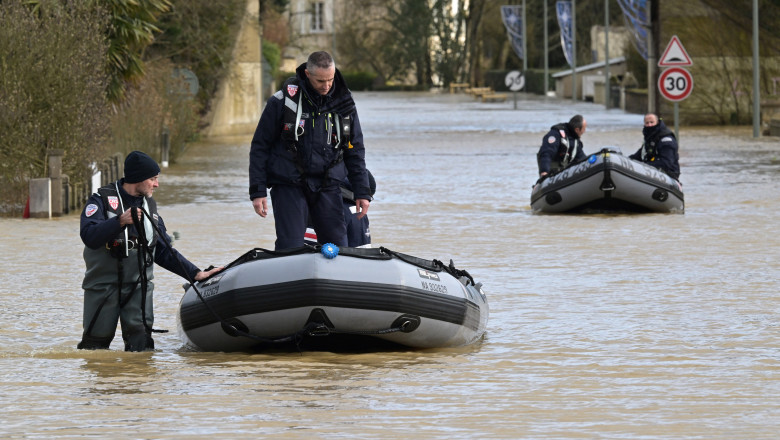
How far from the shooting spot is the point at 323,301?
9.36 metres

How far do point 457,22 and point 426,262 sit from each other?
103 metres

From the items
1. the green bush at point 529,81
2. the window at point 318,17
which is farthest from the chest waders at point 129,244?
the window at point 318,17

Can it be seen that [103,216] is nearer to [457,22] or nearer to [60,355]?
[60,355]

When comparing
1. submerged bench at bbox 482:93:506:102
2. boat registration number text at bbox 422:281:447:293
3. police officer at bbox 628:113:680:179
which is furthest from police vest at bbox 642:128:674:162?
submerged bench at bbox 482:93:506:102

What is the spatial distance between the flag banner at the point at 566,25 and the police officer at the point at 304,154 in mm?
69886

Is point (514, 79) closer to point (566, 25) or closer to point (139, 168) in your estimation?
point (566, 25)

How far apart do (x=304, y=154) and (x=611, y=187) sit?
1003 cm

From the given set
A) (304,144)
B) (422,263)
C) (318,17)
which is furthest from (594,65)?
(422,263)

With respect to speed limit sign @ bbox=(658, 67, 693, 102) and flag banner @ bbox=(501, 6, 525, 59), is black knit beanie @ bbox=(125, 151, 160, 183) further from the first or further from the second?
flag banner @ bbox=(501, 6, 525, 59)

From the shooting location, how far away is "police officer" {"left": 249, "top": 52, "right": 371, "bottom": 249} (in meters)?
10.4

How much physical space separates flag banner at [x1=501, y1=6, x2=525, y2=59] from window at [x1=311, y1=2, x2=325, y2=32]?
40.5m

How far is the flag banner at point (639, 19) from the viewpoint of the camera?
161 ft

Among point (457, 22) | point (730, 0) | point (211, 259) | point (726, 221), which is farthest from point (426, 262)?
point (457, 22)

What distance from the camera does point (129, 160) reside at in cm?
941
